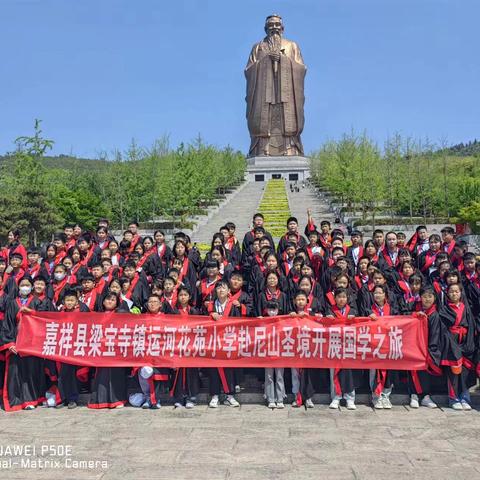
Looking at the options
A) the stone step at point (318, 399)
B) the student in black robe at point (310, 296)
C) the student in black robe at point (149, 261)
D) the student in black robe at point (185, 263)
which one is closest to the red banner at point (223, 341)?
the student in black robe at point (310, 296)

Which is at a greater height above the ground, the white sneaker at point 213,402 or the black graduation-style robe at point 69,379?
the black graduation-style robe at point 69,379

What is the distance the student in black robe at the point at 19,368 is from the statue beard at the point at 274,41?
1591 inches

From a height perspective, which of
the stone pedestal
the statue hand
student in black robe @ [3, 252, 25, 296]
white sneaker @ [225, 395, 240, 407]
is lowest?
white sneaker @ [225, 395, 240, 407]

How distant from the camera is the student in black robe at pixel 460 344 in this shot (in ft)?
23.2

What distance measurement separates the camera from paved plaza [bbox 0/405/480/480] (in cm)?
506

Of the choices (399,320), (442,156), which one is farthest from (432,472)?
(442,156)

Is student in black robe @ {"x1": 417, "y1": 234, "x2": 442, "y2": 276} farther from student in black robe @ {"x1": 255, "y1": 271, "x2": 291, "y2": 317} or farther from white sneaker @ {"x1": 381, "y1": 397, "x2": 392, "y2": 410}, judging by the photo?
student in black robe @ {"x1": 255, "y1": 271, "x2": 291, "y2": 317}

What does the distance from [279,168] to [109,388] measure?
41.4 meters

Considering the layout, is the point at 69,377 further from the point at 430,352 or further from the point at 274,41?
the point at 274,41

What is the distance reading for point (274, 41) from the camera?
44.6 m

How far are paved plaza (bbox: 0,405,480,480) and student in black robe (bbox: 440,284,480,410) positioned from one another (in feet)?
1.07

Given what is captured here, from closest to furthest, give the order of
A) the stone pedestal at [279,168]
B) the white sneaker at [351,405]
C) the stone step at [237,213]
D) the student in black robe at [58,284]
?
1. the white sneaker at [351,405]
2. the student in black robe at [58,284]
3. the stone step at [237,213]
4. the stone pedestal at [279,168]

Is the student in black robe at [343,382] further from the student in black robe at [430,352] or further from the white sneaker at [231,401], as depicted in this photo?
the white sneaker at [231,401]

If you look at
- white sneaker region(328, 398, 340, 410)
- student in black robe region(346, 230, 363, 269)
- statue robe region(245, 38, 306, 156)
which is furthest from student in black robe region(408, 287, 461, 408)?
statue robe region(245, 38, 306, 156)
